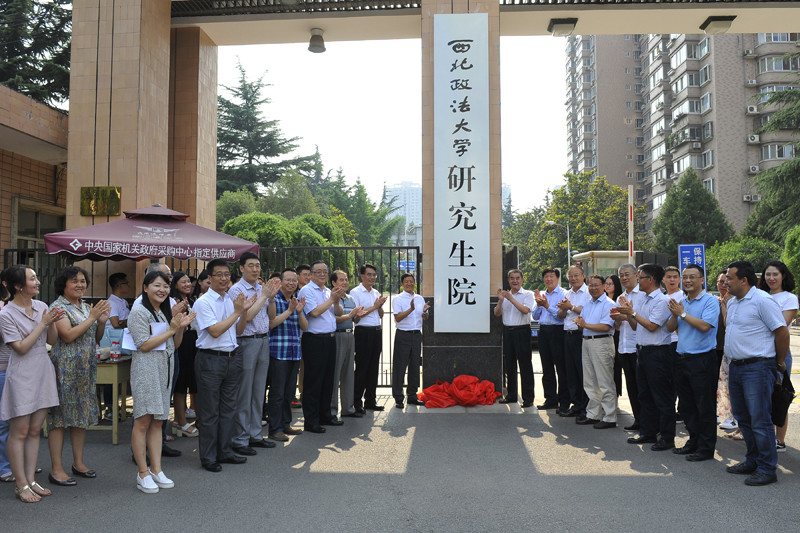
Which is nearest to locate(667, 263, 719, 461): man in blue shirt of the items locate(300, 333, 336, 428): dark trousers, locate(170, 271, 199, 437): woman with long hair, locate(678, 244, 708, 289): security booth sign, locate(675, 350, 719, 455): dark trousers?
locate(675, 350, 719, 455): dark trousers

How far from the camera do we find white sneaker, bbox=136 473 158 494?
4680 millimetres

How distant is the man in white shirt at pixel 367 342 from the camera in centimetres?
788

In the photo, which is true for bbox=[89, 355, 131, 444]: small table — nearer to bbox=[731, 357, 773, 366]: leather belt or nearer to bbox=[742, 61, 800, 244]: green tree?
bbox=[731, 357, 773, 366]: leather belt

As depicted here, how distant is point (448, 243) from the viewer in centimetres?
851

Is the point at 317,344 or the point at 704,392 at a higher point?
the point at 317,344

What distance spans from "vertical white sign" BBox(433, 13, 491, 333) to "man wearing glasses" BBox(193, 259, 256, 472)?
362cm

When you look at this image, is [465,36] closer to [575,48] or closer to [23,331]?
[23,331]

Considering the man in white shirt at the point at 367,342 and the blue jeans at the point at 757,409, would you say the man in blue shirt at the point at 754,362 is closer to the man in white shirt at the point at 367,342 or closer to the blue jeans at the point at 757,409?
the blue jeans at the point at 757,409

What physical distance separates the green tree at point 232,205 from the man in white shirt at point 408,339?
2664cm

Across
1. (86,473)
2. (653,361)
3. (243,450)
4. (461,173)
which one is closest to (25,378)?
(86,473)

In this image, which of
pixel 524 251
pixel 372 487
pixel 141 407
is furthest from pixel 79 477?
pixel 524 251

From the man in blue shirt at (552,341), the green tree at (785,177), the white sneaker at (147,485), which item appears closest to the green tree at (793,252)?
the green tree at (785,177)

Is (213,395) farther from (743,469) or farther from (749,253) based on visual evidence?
(749,253)

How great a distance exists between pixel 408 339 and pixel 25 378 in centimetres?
456
